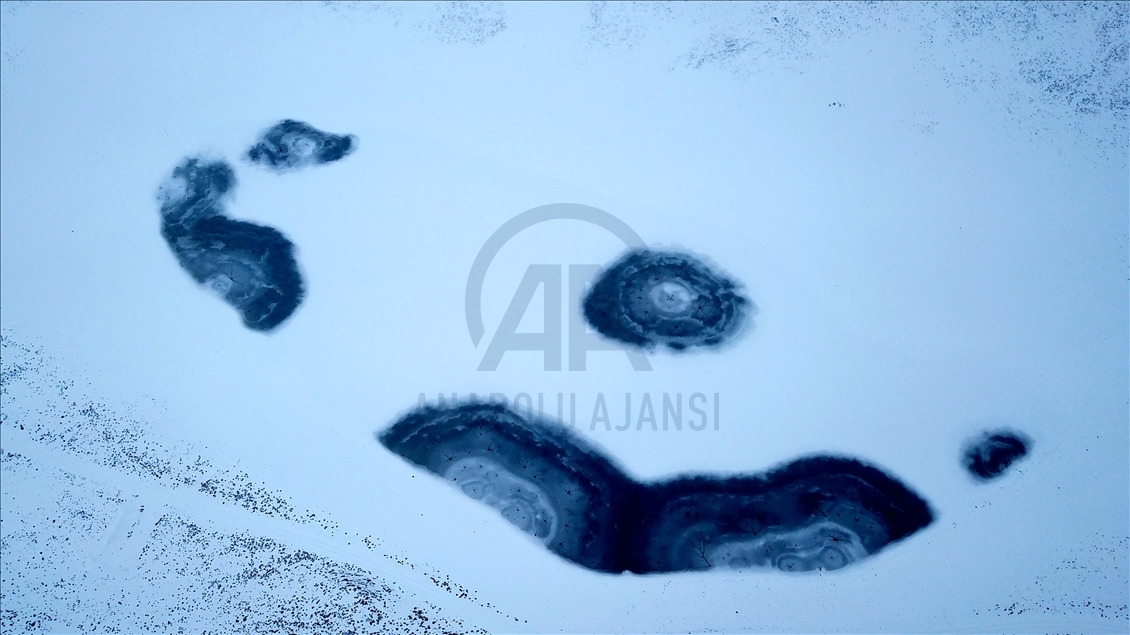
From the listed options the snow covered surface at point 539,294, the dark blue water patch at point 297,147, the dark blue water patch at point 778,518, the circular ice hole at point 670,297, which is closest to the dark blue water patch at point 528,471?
the snow covered surface at point 539,294

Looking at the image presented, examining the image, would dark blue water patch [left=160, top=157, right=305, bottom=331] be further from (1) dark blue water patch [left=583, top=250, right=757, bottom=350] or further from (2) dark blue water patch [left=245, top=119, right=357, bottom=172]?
(1) dark blue water patch [left=583, top=250, right=757, bottom=350]

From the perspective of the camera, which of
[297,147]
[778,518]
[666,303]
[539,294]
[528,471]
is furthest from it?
[297,147]

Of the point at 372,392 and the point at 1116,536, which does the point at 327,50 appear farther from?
the point at 1116,536

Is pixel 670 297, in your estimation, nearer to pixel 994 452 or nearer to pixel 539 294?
pixel 539 294

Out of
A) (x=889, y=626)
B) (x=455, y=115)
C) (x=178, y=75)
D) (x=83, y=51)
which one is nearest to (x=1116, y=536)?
(x=889, y=626)

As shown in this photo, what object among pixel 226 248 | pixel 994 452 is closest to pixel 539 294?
pixel 226 248

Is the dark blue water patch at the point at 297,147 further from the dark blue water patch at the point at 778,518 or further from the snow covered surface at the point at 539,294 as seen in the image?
the dark blue water patch at the point at 778,518
